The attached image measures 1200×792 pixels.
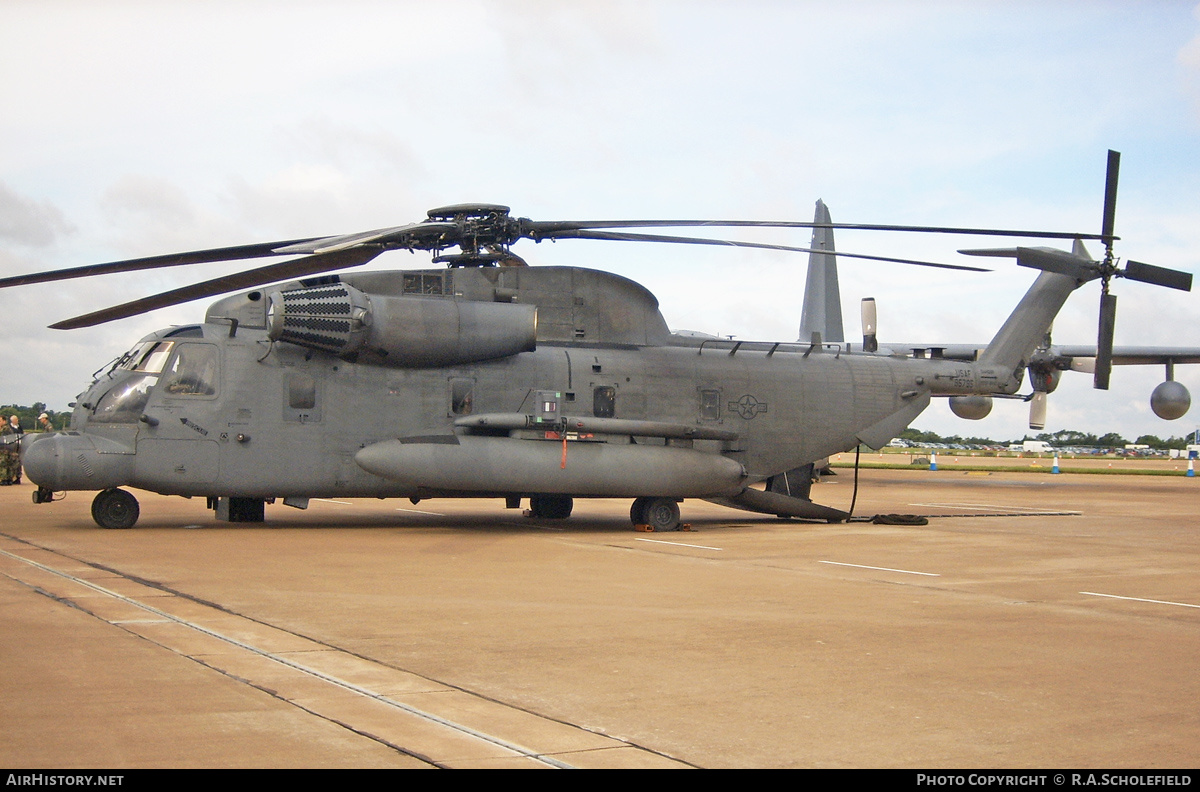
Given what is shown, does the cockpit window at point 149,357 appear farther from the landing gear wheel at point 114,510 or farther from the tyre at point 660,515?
the tyre at point 660,515

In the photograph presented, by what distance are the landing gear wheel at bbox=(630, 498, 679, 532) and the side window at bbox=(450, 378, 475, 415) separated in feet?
10.6

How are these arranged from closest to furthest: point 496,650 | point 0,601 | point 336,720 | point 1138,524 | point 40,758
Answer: point 40,758 < point 336,720 < point 496,650 < point 0,601 < point 1138,524

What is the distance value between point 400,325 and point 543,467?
2955 mm

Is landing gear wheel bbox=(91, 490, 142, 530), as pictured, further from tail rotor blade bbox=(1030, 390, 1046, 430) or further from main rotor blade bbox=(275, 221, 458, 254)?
tail rotor blade bbox=(1030, 390, 1046, 430)

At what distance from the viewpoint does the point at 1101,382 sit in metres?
17.2

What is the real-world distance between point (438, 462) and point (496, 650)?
849cm

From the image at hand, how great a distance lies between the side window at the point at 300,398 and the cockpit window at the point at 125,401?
1.82 meters

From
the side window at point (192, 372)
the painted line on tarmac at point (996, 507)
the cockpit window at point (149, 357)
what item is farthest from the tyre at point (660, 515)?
the painted line on tarmac at point (996, 507)

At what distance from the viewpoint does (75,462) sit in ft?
46.9

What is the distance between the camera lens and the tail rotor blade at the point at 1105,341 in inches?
679

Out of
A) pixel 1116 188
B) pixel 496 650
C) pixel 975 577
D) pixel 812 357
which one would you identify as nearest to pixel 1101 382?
pixel 1116 188

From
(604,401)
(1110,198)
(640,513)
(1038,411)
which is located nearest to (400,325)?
(604,401)

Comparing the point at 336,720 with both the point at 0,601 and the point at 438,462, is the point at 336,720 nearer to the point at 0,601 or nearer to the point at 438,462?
the point at 0,601

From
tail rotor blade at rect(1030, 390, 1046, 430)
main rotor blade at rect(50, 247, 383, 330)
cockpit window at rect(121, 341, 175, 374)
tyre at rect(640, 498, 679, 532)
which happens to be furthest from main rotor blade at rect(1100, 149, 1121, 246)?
tail rotor blade at rect(1030, 390, 1046, 430)
